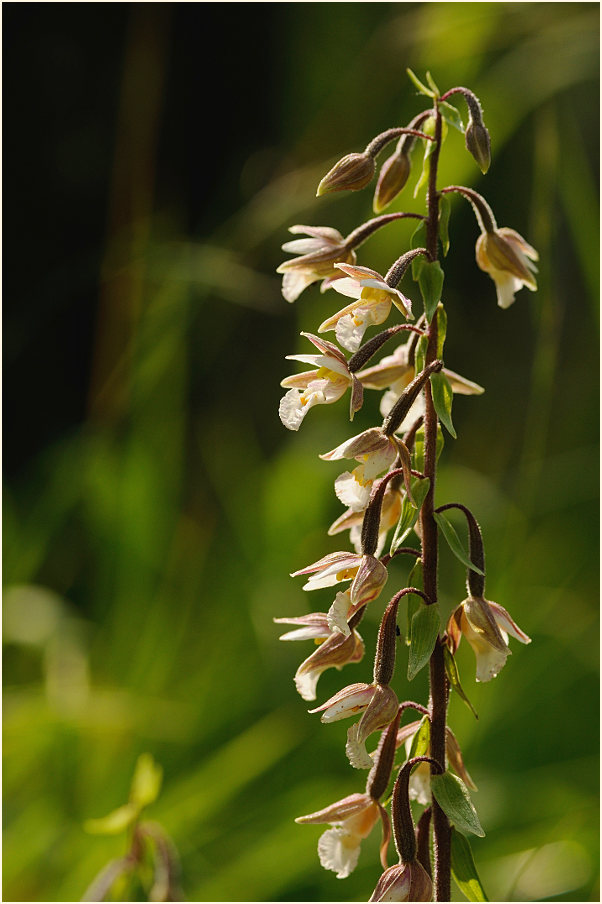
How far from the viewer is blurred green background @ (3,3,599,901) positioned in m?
1.48

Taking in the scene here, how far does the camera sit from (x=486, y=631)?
61 centimetres

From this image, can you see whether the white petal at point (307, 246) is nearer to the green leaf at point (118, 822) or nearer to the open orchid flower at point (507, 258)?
the open orchid flower at point (507, 258)

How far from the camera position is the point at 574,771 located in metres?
1.63

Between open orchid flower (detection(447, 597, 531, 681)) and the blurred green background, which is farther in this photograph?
the blurred green background

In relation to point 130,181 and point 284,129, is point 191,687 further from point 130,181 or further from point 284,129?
point 284,129

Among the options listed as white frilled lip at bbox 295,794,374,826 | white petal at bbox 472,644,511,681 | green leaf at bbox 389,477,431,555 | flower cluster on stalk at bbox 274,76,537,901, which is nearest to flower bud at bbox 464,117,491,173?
flower cluster on stalk at bbox 274,76,537,901

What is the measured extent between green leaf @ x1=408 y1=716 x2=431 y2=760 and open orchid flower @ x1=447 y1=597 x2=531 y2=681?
50mm

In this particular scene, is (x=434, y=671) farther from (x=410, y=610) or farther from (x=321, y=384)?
(x=321, y=384)

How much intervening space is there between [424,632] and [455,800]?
0.11m

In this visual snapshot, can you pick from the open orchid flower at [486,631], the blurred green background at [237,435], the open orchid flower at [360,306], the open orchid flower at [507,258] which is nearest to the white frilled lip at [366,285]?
the open orchid flower at [360,306]

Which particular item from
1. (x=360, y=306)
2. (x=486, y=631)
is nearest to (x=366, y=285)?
(x=360, y=306)

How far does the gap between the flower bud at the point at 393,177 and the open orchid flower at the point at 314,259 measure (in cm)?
4

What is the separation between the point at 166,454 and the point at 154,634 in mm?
447

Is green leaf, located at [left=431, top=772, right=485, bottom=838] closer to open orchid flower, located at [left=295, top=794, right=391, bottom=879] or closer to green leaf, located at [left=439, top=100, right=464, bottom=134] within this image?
open orchid flower, located at [left=295, top=794, right=391, bottom=879]
